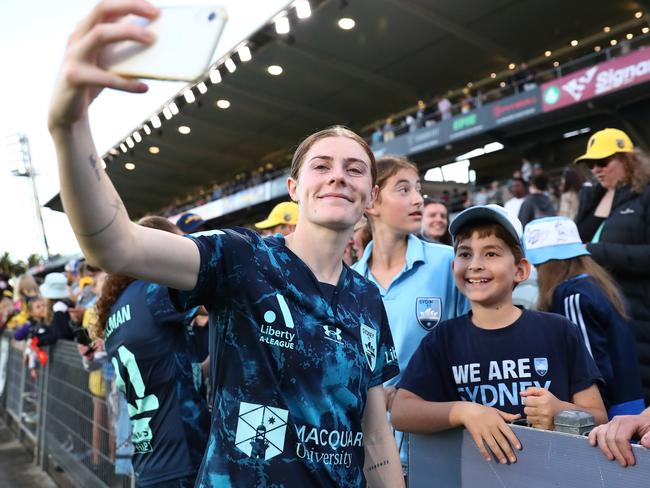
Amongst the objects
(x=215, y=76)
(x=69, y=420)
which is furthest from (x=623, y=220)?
(x=215, y=76)

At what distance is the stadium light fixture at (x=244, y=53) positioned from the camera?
719 inches

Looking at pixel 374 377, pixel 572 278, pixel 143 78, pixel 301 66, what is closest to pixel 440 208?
pixel 572 278

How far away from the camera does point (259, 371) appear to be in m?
1.13

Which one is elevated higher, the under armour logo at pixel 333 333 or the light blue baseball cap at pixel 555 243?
the light blue baseball cap at pixel 555 243

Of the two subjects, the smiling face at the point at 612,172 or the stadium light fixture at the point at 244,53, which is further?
the stadium light fixture at the point at 244,53

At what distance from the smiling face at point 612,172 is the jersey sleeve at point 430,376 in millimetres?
2073

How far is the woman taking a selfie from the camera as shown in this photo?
3.04 ft

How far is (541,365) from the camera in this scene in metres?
1.47

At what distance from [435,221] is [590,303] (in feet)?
6.51

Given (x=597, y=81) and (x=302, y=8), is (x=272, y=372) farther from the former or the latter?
(x=302, y=8)

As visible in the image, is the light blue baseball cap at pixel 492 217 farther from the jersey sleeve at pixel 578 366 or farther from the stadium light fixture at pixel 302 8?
the stadium light fixture at pixel 302 8

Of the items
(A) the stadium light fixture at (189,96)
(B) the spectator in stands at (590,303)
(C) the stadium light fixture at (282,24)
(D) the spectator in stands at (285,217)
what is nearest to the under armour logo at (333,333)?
(B) the spectator in stands at (590,303)

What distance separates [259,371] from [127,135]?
1120 inches

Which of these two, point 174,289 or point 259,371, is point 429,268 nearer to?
point 259,371
